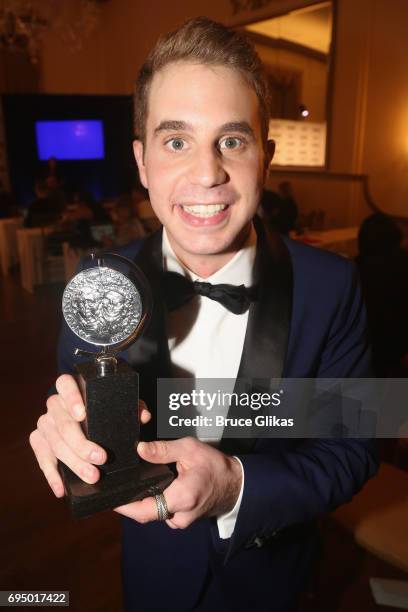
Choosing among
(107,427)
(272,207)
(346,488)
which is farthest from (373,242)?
(107,427)

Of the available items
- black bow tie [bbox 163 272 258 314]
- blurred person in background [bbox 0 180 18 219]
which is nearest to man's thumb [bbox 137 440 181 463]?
black bow tie [bbox 163 272 258 314]

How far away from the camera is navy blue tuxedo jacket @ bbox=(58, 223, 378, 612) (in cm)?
107

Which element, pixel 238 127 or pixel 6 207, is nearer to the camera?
pixel 238 127

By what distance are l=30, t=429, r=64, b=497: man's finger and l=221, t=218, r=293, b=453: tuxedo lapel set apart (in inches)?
15.5

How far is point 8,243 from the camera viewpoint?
24.5ft

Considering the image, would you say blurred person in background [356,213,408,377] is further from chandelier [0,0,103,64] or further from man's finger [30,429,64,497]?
chandelier [0,0,103,64]

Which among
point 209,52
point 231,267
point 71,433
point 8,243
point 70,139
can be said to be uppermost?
point 70,139

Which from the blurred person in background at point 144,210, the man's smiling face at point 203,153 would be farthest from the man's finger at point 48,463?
the blurred person in background at point 144,210

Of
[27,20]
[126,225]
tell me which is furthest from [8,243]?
[27,20]

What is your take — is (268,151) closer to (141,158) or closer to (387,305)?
(141,158)

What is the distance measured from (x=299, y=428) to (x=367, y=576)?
157 centimetres

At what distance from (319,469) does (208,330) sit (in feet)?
1.42

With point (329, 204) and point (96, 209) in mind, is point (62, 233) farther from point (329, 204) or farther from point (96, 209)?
point (329, 204)

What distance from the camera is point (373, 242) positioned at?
2781 millimetres
